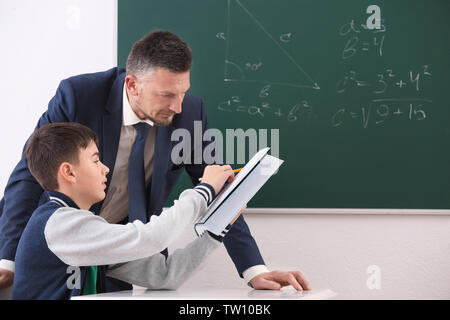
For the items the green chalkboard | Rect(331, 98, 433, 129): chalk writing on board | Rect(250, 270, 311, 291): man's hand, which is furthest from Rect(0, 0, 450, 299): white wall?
Rect(250, 270, 311, 291): man's hand

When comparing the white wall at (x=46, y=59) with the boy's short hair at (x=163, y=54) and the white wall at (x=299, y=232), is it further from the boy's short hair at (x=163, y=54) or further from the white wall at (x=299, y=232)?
the boy's short hair at (x=163, y=54)

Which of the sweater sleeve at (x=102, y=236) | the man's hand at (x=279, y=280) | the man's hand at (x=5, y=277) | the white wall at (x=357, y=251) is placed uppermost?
the sweater sleeve at (x=102, y=236)

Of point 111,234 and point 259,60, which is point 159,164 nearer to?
point 111,234

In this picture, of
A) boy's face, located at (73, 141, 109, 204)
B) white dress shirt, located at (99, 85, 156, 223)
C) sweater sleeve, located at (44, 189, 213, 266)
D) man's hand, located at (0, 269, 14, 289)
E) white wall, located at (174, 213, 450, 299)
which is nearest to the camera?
sweater sleeve, located at (44, 189, 213, 266)

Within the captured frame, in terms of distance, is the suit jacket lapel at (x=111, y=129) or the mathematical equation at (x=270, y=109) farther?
the mathematical equation at (x=270, y=109)

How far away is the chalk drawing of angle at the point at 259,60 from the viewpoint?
107 inches

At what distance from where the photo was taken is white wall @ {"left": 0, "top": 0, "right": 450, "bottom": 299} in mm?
2686

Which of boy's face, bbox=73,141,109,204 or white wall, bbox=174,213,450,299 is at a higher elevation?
boy's face, bbox=73,141,109,204

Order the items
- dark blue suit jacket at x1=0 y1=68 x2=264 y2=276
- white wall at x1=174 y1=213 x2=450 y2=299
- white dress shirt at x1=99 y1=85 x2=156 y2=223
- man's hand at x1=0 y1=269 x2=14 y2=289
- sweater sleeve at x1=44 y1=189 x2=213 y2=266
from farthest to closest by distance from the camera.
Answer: white wall at x1=174 y1=213 x2=450 y2=299 < white dress shirt at x1=99 y1=85 x2=156 y2=223 < dark blue suit jacket at x1=0 y1=68 x2=264 y2=276 < man's hand at x1=0 y1=269 x2=14 y2=289 < sweater sleeve at x1=44 y1=189 x2=213 y2=266

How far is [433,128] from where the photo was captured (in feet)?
8.98

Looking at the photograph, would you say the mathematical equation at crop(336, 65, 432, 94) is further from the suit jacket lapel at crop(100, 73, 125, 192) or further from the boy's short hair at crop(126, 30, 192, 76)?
the suit jacket lapel at crop(100, 73, 125, 192)

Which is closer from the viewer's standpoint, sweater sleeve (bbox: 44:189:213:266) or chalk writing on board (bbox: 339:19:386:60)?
sweater sleeve (bbox: 44:189:213:266)

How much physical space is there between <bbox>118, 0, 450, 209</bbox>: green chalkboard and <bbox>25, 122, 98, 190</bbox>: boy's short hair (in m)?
1.24

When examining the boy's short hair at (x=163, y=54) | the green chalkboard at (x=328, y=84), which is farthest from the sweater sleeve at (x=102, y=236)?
the green chalkboard at (x=328, y=84)
